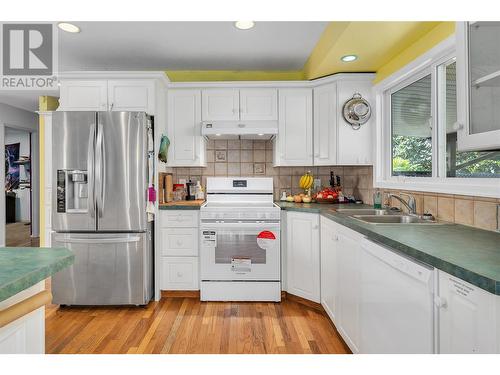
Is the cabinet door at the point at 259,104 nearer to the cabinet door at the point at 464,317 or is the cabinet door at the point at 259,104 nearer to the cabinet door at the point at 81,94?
the cabinet door at the point at 81,94

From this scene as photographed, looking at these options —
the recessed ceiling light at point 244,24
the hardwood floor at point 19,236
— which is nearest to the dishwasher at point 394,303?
the recessed ceiling light at point 244,24

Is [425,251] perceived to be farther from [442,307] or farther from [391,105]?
[391,105]

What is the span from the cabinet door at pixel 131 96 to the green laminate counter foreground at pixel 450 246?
212 centimetres

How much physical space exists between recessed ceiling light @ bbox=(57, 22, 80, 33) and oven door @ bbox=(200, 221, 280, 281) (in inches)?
77.2

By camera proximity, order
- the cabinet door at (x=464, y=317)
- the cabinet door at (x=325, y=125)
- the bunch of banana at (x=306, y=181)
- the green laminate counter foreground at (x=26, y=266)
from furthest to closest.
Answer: the bunch of banana at (x=306, y=181) → the cabinet door at (x=325, y=125) → the cabinet door at (x=464, y=317) → the green laminate counter foreground at (x=26, y=266)

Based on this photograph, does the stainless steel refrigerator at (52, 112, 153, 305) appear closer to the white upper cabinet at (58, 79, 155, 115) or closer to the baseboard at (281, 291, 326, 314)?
the white upper cabinet at (58, 79, 155, 115)

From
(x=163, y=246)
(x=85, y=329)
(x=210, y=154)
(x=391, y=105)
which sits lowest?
(x=85, y=329)

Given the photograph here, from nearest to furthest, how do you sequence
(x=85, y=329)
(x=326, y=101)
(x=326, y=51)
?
(x=85, y=329)
(x=326, y=51)
(x=326, y=101)

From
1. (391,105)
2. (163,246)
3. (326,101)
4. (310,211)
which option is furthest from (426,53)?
(163,246)

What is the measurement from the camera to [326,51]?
2549 mm

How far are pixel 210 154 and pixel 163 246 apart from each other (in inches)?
47.2

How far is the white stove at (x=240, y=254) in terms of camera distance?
2791 millimetres

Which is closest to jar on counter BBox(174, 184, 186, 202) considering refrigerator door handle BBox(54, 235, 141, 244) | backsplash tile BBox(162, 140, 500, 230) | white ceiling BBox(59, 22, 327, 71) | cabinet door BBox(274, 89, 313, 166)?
backsplash tile BBox(162, 140, 500, 230)

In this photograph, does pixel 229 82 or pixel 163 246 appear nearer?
pixel 163 246
